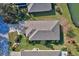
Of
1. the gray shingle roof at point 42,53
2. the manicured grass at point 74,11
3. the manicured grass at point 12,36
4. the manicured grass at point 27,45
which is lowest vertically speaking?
the gray shingle roof at point 42,53

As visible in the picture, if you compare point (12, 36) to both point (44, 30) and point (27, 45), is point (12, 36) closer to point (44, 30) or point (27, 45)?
point (27, 45)

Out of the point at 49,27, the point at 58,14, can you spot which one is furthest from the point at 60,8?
the point at 49,27

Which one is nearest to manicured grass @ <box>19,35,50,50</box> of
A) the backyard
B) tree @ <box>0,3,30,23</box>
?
the backyard

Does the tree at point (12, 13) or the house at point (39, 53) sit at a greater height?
the tree at point (12, 13)

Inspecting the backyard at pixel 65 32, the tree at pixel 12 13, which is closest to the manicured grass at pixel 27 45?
the backyard at pixel 65 32

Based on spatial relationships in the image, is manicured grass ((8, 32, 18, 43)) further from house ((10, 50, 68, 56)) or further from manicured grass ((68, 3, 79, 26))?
manicured grass ((68, 3, 79, 26))

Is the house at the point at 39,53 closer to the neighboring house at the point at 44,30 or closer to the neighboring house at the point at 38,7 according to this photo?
the neighboring house at the point at 44,30

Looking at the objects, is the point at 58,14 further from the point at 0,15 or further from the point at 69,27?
the point at 0,15
